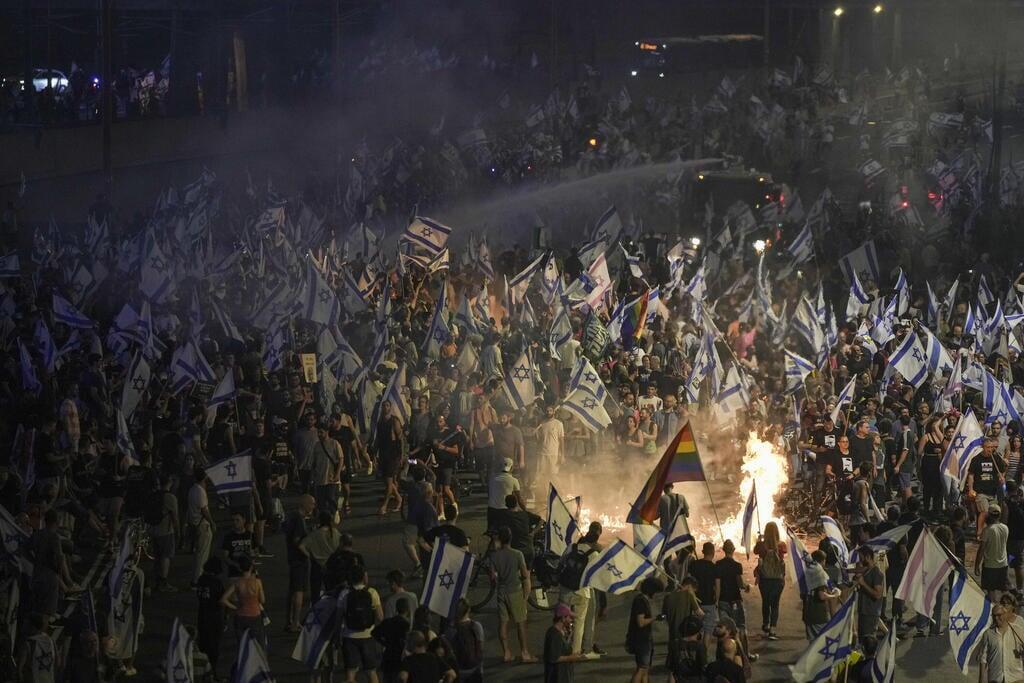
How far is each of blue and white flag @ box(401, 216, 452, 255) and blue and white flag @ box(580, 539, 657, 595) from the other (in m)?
14.3

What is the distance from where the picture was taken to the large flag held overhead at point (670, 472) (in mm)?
15102

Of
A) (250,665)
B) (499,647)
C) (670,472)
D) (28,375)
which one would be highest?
(670,472)

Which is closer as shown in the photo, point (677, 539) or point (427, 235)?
point (677, 539)

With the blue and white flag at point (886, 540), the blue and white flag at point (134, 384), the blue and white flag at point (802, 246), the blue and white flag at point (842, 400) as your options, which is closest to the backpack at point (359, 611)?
the blue and white flag at point (886, 540)

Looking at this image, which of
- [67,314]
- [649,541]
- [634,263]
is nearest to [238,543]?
[649,541]

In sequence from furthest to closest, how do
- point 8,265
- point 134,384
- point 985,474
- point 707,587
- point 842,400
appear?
point 8,265
point 842,400
point 134,384
point 985,474
point 707,587

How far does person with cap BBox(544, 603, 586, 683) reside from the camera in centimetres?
1290

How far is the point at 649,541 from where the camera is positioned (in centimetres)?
1487

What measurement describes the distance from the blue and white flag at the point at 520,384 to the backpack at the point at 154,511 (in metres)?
5.74

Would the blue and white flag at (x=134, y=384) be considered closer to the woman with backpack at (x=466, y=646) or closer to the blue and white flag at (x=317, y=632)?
the blue and white flag at (x=317, y=632)

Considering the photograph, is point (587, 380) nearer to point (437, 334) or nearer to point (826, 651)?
point (437, 334)

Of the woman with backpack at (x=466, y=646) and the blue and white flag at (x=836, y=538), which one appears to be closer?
the woman with backpack at (x=466, y=646)

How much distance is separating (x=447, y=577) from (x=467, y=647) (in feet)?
3.03

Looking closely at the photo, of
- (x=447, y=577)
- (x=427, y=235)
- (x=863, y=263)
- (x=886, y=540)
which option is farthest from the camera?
(x=863, y=263)
